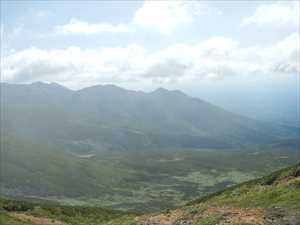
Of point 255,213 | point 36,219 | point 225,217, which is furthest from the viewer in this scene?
point 36,219

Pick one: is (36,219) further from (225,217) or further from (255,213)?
(255,213)

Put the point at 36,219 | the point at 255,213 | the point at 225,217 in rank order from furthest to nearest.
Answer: the point at 36,219 < the point at 225,217 < the point at 255,213

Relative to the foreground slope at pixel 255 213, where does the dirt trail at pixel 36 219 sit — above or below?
below

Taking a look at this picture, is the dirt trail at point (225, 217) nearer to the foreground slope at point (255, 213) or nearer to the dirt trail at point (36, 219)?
the foreground slope at point (255, 213)

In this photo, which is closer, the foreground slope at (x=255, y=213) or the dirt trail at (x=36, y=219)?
the foreground slope at (x=255, y=213)

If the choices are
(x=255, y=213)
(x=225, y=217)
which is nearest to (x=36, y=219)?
(x=225, y=217)

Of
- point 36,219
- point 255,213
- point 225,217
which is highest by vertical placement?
point 255,213

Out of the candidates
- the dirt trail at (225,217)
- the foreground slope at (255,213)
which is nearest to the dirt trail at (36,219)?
the foreground slope at (255,213)

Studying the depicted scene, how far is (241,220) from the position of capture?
27.2 metres

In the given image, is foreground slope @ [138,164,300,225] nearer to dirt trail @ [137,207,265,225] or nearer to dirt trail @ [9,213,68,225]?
dirt trail @ [137,207,265,225]

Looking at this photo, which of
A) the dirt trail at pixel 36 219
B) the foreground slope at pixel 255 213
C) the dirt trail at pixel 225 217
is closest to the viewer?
the foreground slope at pixel 255 213

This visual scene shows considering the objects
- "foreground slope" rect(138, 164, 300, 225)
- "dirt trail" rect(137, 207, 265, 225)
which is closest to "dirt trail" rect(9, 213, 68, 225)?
"foreground slope" rect(138, 164, 300, 225)

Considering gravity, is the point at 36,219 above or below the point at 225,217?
below

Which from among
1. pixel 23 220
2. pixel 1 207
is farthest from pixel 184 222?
pixel 1 207
